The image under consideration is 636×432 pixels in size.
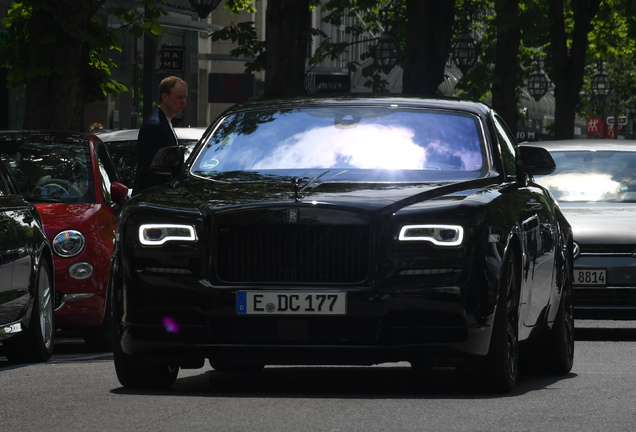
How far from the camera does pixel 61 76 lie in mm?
18609

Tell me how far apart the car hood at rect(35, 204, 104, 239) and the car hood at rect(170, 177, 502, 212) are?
4018 millimetres

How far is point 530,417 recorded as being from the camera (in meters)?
7.37

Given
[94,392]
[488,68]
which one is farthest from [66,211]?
[488,68]

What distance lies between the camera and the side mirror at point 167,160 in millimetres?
9453

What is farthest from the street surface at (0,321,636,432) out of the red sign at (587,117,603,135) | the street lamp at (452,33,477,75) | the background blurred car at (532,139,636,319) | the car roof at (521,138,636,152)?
the red sign at (587,117,603,135)

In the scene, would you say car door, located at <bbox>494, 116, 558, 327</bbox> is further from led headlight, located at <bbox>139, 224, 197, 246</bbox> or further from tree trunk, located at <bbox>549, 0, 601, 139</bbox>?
tree trunk, located at <bbox>549, 0, 601, 139</bbox>

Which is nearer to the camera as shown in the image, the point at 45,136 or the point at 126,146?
the point at 45,136

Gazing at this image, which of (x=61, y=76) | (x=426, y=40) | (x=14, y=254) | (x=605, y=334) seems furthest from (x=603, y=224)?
(x=426, y=40)

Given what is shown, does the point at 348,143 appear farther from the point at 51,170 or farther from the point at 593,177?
the point at 593,177

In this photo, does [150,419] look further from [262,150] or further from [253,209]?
[262,150]

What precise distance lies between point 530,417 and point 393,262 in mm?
1054

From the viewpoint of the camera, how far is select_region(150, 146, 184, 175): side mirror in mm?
9453

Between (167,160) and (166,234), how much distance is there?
135 cm

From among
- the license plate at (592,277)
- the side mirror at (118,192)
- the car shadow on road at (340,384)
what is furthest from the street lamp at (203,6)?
the car shadow on road at (340,384)
